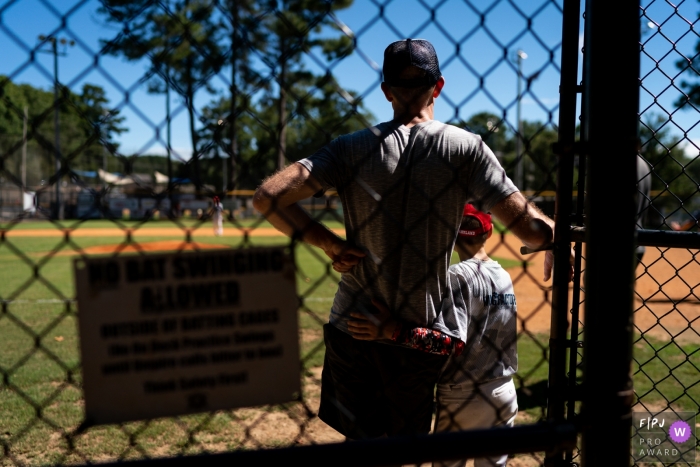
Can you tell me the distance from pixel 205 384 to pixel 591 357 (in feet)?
3.05

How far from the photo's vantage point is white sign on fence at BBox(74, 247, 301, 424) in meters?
1.24

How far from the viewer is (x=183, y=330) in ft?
4.17

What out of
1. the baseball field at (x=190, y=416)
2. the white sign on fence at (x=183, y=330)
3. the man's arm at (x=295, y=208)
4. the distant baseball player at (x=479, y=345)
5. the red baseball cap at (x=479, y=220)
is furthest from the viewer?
the red baseball cap at (x=479, y=220)

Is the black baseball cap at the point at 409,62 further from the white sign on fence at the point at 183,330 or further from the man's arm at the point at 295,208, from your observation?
the white sign on fence at the point at 183,330

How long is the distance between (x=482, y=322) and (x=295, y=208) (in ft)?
3.69

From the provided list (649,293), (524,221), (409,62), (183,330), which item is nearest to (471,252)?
(524,221)

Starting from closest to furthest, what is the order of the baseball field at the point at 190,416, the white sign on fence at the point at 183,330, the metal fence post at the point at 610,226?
the white sign on fence at the point at 183,330 < the metal fence post at the point at 610,226 < the baseball field at the point at 190,416

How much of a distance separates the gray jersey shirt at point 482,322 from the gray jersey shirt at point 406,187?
0.48 m

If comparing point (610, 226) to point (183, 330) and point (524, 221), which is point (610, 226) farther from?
point (183, 330)

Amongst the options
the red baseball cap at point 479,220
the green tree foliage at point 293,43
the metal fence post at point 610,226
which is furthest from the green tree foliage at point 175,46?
the red baseball cap at point 479,220

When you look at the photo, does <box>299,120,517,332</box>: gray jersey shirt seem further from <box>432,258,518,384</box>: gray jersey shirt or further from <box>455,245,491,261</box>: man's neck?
<box>455,245,491,261</box>: man's neck

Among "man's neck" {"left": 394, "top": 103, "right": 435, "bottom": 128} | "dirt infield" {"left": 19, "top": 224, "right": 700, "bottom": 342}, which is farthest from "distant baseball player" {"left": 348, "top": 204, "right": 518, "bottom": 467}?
"man's neck" {"left": 394, "top": 103, "right": 435, "bottom": 128}

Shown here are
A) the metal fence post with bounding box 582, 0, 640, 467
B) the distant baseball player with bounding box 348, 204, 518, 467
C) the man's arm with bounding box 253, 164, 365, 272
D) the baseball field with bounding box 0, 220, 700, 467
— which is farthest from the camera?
the distant baseball player with bounding box 348, 204, 518, 467

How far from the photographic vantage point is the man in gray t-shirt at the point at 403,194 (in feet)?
6.32
